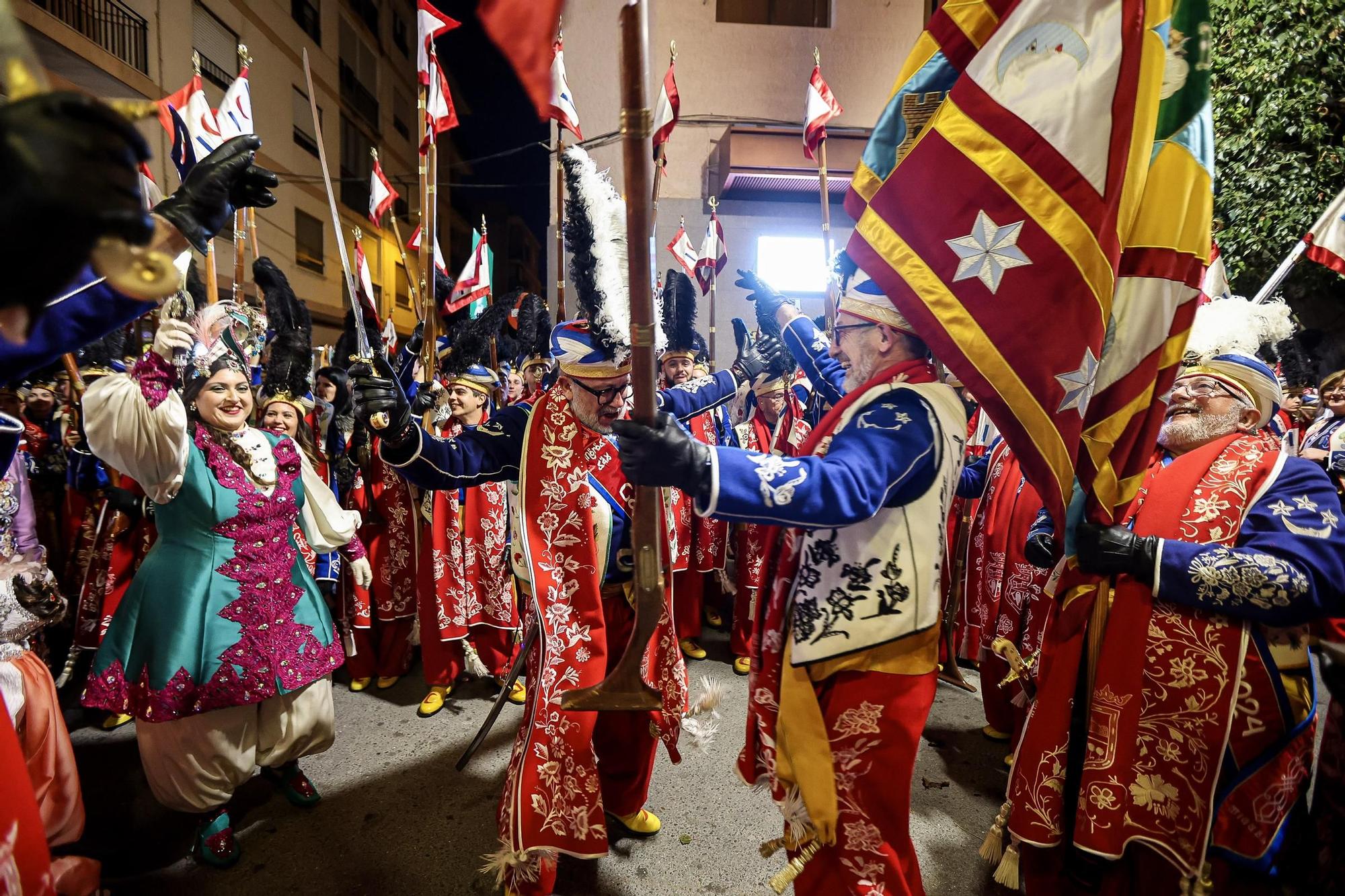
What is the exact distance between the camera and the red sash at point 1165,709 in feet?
5.81

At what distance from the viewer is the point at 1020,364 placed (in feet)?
5.12

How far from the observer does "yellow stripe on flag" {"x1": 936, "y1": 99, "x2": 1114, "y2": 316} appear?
1519mm

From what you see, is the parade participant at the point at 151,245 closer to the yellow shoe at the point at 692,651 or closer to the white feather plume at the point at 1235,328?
the white feather plume at the point at 1235,328

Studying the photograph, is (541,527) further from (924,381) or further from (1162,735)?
(1162,735)

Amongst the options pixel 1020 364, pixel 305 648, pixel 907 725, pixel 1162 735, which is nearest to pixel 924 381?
pixel 1020 364

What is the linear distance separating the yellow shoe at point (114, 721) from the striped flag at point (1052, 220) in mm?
4867

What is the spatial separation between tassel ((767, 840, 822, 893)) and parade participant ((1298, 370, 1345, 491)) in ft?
17.2

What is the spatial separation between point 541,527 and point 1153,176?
2.19 metres

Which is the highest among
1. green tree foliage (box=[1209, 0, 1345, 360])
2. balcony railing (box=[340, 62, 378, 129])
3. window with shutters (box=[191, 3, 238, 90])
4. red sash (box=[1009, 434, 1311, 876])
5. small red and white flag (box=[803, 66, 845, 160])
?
balcony railing (box=[340, 62, 378, 129])

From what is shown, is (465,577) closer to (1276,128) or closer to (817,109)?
(817,109)

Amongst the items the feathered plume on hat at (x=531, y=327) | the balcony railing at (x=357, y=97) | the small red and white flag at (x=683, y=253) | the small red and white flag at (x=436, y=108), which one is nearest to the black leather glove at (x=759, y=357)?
the small red and white flag at (x=436, y=108)

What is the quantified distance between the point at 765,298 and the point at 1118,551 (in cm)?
253

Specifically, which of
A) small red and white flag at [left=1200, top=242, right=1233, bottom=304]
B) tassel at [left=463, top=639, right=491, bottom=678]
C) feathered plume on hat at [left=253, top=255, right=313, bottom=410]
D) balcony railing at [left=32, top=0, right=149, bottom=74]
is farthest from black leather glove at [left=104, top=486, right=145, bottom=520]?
balcony railing at [left=32, top=0, right=149, bottom=74]

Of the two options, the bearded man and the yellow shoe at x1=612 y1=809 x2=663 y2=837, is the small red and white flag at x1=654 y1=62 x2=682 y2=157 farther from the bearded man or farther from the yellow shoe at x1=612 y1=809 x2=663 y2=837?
the yellow shoe at x1=612 y1=809 x2=663 y2=837
